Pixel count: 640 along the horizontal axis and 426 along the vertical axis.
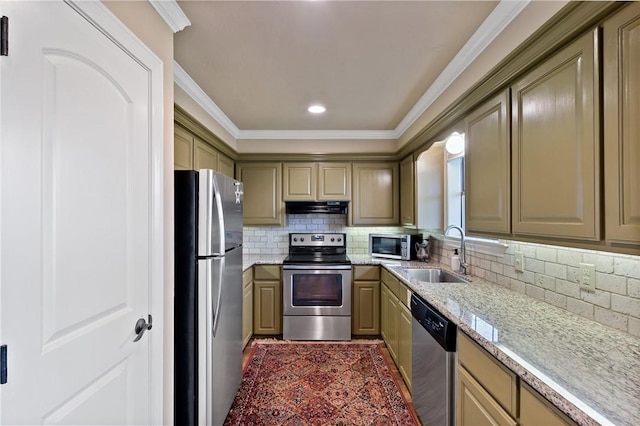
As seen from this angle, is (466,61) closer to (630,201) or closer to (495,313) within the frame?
(630,201)

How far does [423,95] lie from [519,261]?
1.52 meters

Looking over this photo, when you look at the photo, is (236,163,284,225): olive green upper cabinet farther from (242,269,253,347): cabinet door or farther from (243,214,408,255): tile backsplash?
(242,269,253,347): cabinet door

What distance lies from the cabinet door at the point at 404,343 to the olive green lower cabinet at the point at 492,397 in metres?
0.76

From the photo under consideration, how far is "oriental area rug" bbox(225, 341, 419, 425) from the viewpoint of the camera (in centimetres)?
207

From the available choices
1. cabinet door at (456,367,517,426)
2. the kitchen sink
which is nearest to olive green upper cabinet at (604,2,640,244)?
cabinet door at (456,367,517,426)

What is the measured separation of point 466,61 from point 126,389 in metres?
2.47

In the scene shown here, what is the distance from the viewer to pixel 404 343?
235cm

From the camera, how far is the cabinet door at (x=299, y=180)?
11.9ft

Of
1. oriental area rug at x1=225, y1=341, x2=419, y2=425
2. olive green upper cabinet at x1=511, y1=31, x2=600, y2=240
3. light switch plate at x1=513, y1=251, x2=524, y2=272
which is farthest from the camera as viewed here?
oriental area rug at x1=225, y1=341, x2=419, y2=425

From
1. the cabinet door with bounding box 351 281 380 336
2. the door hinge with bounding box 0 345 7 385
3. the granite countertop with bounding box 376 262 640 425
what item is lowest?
the cabinet door with bounding box 351 281 380 336

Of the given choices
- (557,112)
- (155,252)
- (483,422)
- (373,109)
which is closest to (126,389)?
(155,252)

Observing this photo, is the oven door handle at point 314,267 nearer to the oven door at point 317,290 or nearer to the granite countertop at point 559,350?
the oven door at point 317,290

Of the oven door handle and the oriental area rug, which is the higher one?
the oven door handle

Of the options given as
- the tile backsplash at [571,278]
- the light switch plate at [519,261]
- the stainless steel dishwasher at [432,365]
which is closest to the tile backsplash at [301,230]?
the tile backsplash at [571,278]
